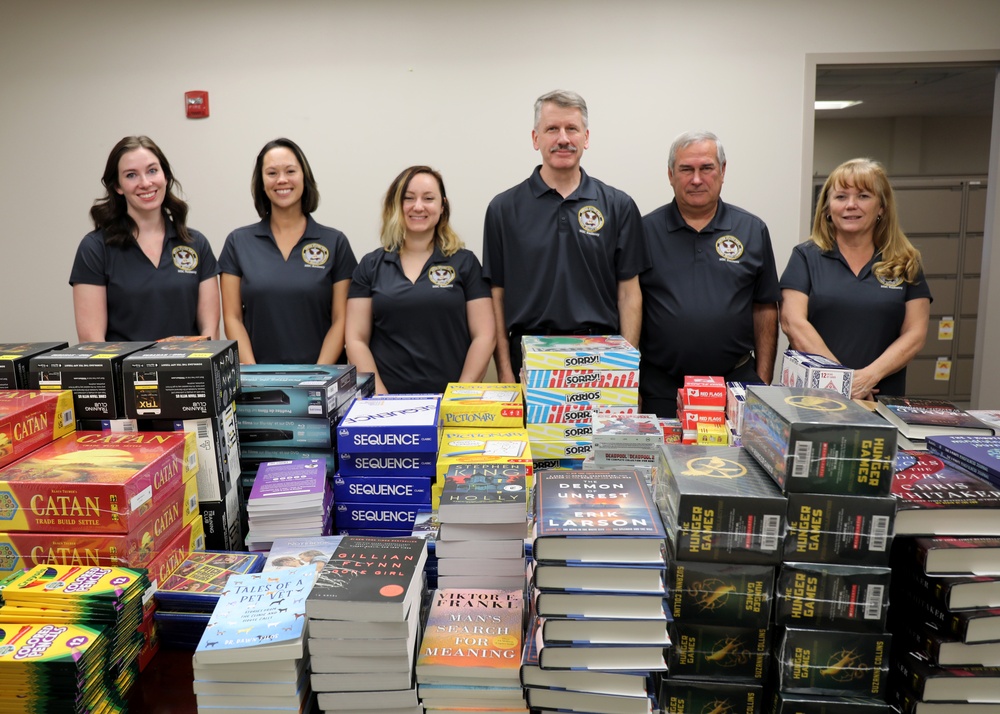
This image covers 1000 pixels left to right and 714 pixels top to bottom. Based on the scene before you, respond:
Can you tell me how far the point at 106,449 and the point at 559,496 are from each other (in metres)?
1.07

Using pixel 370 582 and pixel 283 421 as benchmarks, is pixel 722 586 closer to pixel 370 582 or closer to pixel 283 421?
pixel 370 582

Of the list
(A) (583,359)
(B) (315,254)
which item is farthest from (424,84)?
(A) (583,359)

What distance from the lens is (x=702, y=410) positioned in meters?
2.15

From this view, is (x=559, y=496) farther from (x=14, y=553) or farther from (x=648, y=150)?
(x=648, y=150)

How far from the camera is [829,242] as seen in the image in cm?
294

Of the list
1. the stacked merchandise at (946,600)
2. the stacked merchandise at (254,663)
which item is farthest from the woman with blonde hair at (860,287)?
the stacked merchandise at (254,663)

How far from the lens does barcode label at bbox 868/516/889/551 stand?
1316mm

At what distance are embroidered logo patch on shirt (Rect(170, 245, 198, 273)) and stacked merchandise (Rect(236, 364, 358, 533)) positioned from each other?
1179mm

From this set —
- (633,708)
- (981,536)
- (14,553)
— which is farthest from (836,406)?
(14,553)

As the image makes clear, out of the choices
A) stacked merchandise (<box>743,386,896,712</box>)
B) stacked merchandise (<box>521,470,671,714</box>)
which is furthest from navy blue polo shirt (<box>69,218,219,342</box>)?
stacked merchandise (<box>743,386,896,712</box>)

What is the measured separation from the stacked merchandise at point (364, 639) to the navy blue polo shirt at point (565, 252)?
175 cm

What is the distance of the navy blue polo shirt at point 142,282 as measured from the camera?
9.26 feet

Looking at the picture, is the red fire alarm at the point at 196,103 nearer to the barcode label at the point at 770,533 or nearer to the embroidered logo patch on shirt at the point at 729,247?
the embroidered logo patch on shirt at the point at 729,247

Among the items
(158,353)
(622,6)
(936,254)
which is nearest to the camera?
(158,353)
